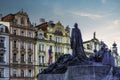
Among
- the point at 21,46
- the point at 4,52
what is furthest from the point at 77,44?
the point at 21,46

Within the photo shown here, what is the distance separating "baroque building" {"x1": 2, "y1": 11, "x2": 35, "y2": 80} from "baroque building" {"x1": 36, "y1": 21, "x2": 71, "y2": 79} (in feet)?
3.87

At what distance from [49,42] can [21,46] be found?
5.31 meters

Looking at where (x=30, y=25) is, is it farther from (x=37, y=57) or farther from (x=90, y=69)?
(x=90, y=69)

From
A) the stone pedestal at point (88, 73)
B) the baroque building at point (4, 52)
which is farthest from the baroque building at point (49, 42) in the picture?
the stone pedestal at point (88, 73)

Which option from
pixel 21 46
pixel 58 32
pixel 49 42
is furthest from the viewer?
pixel 58 32

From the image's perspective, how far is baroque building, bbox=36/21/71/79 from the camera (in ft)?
156

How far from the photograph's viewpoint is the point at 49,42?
1933 inches

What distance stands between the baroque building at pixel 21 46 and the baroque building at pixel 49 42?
1.18 meters

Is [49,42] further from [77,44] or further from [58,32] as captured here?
[77,44]

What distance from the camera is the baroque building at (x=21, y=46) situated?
1731 inches

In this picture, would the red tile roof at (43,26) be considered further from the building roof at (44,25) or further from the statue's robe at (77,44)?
the statue's robe at (77,44)

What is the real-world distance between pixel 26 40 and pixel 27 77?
16.5 ft

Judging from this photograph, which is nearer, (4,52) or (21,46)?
(4,52)

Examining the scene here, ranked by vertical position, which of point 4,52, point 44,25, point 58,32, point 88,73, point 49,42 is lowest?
point 88,73
